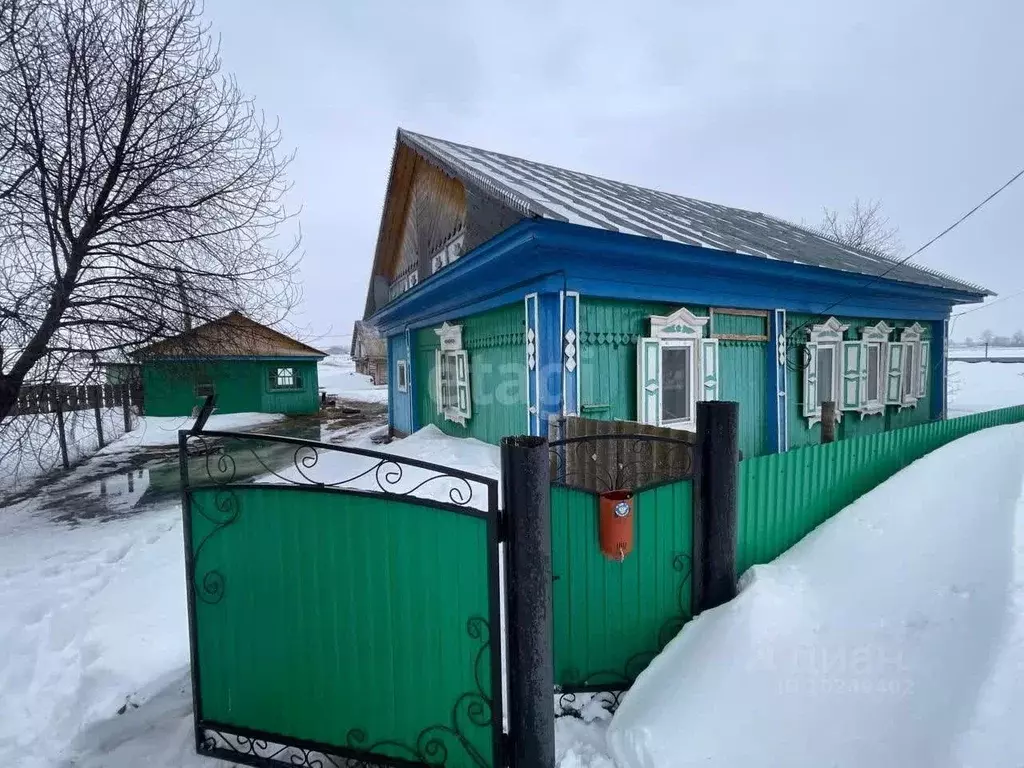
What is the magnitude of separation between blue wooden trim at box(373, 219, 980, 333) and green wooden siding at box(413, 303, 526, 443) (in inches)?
11.2

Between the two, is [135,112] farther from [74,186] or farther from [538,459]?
[538,459]

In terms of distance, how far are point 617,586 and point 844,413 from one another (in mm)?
8381

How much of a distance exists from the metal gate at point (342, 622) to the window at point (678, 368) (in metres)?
4.21

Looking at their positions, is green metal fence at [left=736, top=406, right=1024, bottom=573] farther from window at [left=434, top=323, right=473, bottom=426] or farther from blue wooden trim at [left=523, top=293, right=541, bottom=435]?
window at [left=434, top=323, right=473, bottom=426]

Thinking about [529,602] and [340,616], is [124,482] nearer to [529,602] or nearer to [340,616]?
[340,616]

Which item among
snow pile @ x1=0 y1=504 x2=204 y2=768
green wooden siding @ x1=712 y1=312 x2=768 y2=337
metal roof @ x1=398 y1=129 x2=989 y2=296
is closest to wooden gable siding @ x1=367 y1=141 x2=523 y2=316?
metal roof @ x1=398 y1=129 x2=989 y2=296

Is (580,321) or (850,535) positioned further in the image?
(580,321)

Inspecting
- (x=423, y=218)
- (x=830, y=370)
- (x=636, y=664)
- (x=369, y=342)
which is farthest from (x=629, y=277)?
(x=369, y=342)

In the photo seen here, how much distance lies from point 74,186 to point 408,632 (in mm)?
6796

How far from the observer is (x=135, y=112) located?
5684mm

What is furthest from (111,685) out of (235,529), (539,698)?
(539,698)

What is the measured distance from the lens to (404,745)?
2.26 meters

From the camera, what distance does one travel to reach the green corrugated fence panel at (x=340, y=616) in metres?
2.16

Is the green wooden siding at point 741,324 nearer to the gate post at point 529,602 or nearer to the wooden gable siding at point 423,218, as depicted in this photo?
the wooden gable siding at point 423,218
